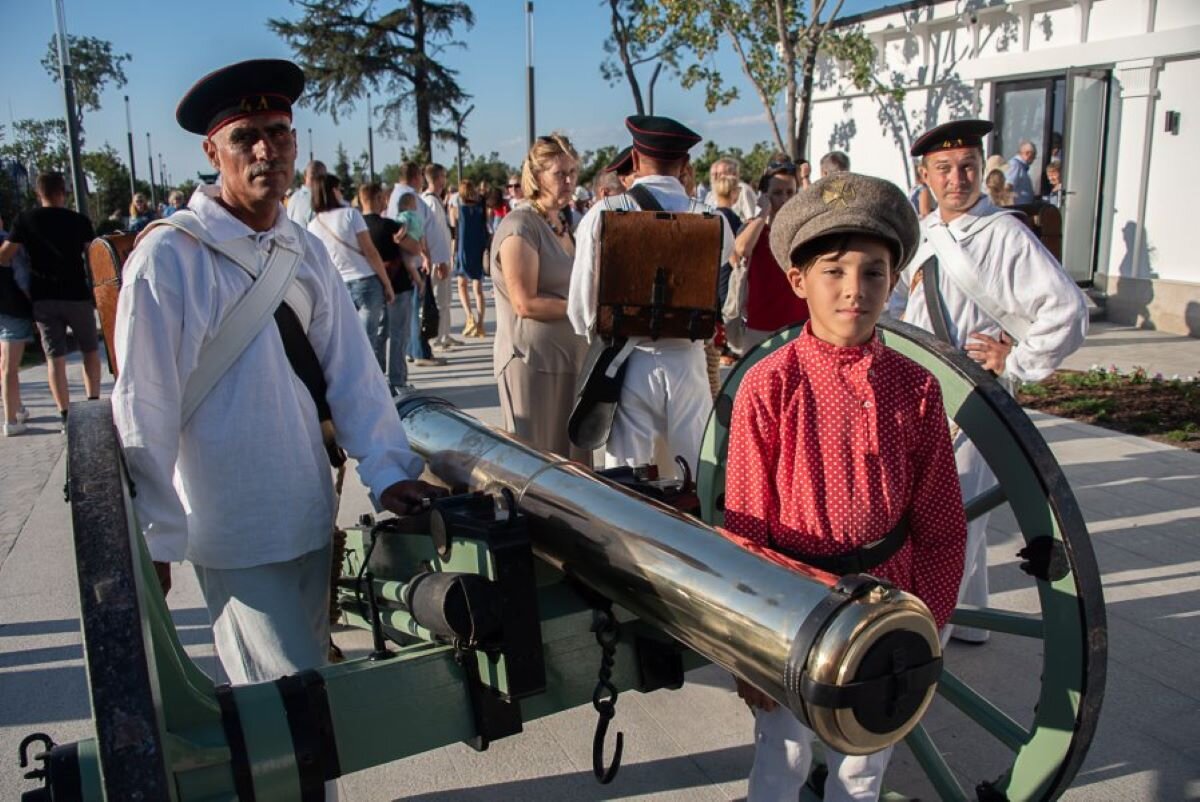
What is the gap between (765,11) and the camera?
16531 millimetres

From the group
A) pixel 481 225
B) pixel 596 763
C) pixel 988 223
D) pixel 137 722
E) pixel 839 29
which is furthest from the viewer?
pixel 839 29

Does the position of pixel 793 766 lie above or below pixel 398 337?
below

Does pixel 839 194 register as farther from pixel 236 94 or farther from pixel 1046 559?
pixel 236 94

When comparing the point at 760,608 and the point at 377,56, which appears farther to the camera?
the point at 377,56

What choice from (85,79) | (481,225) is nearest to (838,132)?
(481,225)

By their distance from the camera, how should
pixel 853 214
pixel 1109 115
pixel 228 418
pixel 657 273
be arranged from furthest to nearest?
pixel 1109 115 → pixel 657 273 → pixel 228 418 → pixel 853 214

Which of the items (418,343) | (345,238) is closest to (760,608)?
(345,238)

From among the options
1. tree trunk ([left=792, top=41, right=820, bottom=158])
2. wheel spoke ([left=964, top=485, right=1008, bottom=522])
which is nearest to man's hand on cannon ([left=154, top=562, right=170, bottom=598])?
wheel spoke ([left=964, top=485, right=1008, bottom=522])

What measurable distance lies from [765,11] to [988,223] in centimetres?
1438

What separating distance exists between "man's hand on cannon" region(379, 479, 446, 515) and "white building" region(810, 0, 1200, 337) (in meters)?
10.6

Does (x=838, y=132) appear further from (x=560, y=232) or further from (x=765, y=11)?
(x=560, y=232)

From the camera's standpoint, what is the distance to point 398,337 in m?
8.17

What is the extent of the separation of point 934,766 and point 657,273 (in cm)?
185

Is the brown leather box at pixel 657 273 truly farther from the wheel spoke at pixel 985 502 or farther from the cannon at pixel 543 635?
the wheel spoke at pixel 985 502
